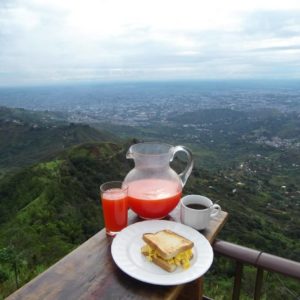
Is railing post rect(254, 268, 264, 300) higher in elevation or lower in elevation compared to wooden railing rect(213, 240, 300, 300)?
lower

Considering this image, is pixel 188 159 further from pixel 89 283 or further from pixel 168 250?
pixel 89 283

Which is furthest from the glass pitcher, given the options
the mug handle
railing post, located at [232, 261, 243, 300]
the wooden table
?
railing post, located at [232, 261, 243, 300]

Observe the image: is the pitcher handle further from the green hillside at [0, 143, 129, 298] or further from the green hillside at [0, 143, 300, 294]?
the green hillside at [0, 143, 129, 298]

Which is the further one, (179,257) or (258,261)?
(258,261)

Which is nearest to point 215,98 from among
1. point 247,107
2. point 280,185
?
point 247,107

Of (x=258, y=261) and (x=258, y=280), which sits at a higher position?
(x=258, y=261)

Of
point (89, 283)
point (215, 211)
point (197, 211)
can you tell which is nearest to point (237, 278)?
point (215, 211)

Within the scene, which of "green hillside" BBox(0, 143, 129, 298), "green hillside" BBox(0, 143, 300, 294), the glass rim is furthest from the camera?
"green hillside" BBox(0, 143, 129, 298)
